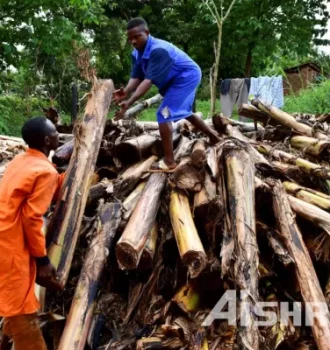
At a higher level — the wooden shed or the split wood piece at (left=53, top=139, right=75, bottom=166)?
the wooden shed

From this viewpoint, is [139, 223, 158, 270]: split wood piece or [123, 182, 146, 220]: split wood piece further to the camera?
[123, 182, 146, 220]: split wood piece

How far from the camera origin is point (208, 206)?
3299 mm

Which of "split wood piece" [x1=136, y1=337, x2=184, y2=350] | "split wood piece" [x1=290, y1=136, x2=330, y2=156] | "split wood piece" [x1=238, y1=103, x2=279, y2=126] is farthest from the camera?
"split wood piece" [x1=238, y1=103, x2=279, y2=126]

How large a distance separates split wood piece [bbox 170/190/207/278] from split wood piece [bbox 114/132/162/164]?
2.73ft

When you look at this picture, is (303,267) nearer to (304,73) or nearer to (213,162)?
(213,162)

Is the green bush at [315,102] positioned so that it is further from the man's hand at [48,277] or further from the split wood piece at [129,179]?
the man's hand at [48,277]

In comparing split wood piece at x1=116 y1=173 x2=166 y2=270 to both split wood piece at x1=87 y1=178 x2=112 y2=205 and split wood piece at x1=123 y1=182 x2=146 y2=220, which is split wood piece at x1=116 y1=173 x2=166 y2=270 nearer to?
split wood piece at x1=123 y1=182 x2=146 y2=220

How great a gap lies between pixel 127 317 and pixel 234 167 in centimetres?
133

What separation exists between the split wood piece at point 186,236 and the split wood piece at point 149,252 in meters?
0.17

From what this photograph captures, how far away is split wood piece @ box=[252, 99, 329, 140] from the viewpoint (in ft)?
16.9

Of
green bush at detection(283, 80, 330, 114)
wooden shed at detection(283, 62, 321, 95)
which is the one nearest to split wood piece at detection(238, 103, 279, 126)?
green bush at detection(283, 80, 330, 114)

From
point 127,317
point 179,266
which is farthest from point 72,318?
point 179,266

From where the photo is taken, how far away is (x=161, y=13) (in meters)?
22.0

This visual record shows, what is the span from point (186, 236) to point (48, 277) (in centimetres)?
90
